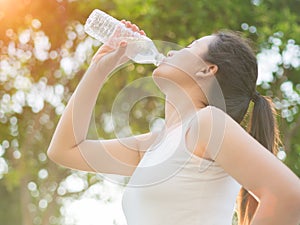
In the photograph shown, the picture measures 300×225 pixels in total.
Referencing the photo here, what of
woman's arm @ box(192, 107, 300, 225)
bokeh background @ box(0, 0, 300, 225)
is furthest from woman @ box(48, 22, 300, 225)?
bokeh background @ box(0, 0, 300, 225)

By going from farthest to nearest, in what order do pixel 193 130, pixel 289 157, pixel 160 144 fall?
pixel 289 157
pixel 160 144
pixel 193 130

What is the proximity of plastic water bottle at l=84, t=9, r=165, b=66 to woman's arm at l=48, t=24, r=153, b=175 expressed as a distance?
0.06 meters

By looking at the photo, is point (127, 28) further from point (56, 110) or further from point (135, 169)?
point (56, 110)

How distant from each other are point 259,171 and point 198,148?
0.17m

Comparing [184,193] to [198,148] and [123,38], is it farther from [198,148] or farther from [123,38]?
[123,38]

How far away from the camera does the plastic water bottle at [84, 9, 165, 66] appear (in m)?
2.10

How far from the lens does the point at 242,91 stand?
6.18 feet

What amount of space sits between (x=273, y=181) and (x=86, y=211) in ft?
28.4

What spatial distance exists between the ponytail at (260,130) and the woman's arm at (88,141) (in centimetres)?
30

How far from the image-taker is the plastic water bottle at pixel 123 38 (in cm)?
210

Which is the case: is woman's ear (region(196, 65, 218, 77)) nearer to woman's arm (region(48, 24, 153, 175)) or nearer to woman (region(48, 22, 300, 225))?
woman (region(48, 22, 300, 225))

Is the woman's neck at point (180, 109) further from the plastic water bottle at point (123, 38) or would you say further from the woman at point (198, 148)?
the plastic water bottle at point (123, 38)

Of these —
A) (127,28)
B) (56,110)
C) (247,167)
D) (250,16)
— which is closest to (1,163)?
(56,110)

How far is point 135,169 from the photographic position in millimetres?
1964
